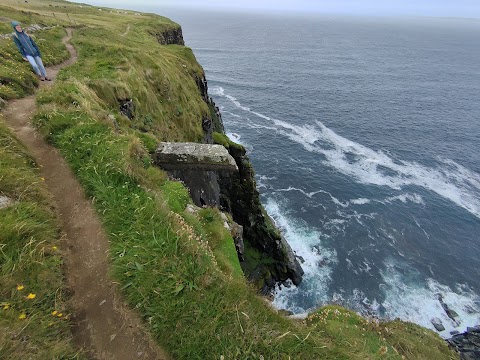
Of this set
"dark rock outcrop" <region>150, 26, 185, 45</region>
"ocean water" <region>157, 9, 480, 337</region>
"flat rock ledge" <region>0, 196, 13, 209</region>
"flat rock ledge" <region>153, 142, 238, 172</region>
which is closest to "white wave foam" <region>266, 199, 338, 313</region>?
"ocean water" <region>157, 9, 480, 337</region>

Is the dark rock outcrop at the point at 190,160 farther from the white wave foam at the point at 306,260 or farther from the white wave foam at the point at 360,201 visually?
the white wave foam at the point at 360,201

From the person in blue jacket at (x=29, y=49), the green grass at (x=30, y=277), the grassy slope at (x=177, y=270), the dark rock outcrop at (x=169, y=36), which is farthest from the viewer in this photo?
the dark rock outcrop at (x=169, y=36)

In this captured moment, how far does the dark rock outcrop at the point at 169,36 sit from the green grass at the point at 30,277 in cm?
7175

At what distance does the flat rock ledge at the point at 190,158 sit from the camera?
16.8m

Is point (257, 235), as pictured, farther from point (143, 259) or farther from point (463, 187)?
point (463, 187)

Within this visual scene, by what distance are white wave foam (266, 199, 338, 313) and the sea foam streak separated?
19.5 m

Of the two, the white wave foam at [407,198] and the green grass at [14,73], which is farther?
the white wave foam at [407,198]

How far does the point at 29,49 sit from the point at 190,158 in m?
13.6

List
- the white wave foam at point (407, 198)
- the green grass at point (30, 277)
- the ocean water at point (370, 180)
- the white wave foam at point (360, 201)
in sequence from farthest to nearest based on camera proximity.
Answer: the white wave foam at point (407, 198), the white wave foam at point (360, 201), the ocean water at point (370, 180), the green grass at point (30, 277)

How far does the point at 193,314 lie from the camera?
6.95 m

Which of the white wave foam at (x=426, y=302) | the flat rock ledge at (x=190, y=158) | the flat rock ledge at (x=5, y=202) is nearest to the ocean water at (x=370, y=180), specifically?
the white wave foam at (x=426, y=302)

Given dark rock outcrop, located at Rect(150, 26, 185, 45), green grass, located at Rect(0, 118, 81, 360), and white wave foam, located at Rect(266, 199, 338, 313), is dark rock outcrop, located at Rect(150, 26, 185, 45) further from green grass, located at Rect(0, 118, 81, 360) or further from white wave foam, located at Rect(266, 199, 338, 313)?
green grass, located at Rect(0, 118, 81, 360)

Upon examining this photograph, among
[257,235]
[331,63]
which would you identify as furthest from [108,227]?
[331,63]

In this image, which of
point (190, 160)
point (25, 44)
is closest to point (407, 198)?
point (190, 160)
